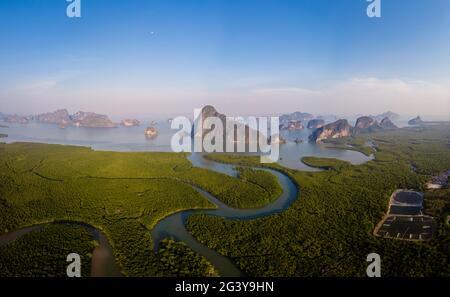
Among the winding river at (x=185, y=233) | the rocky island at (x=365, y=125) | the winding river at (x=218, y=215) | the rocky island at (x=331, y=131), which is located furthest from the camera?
the rocky island at (x=365, y=125)

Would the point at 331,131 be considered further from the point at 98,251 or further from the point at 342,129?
the point at 98,251

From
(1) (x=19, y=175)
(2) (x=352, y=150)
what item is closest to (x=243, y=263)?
(1) (x=19, y=175)

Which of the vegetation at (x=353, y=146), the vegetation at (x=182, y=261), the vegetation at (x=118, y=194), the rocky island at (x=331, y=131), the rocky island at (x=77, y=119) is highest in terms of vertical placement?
the rocky island at (x=77, y=119)

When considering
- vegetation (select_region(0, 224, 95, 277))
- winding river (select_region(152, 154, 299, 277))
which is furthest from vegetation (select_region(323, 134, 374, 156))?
vegetation (select_region(0, 224, 95, 277))

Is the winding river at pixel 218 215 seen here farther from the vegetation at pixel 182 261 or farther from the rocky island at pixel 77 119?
the rocky island at pixel 77 119

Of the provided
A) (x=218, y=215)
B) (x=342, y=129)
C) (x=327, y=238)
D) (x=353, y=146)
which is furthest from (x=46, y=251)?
(x=342, y=129)

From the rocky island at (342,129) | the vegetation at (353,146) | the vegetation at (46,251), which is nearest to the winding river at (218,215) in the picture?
the vegetation at (46,251)
